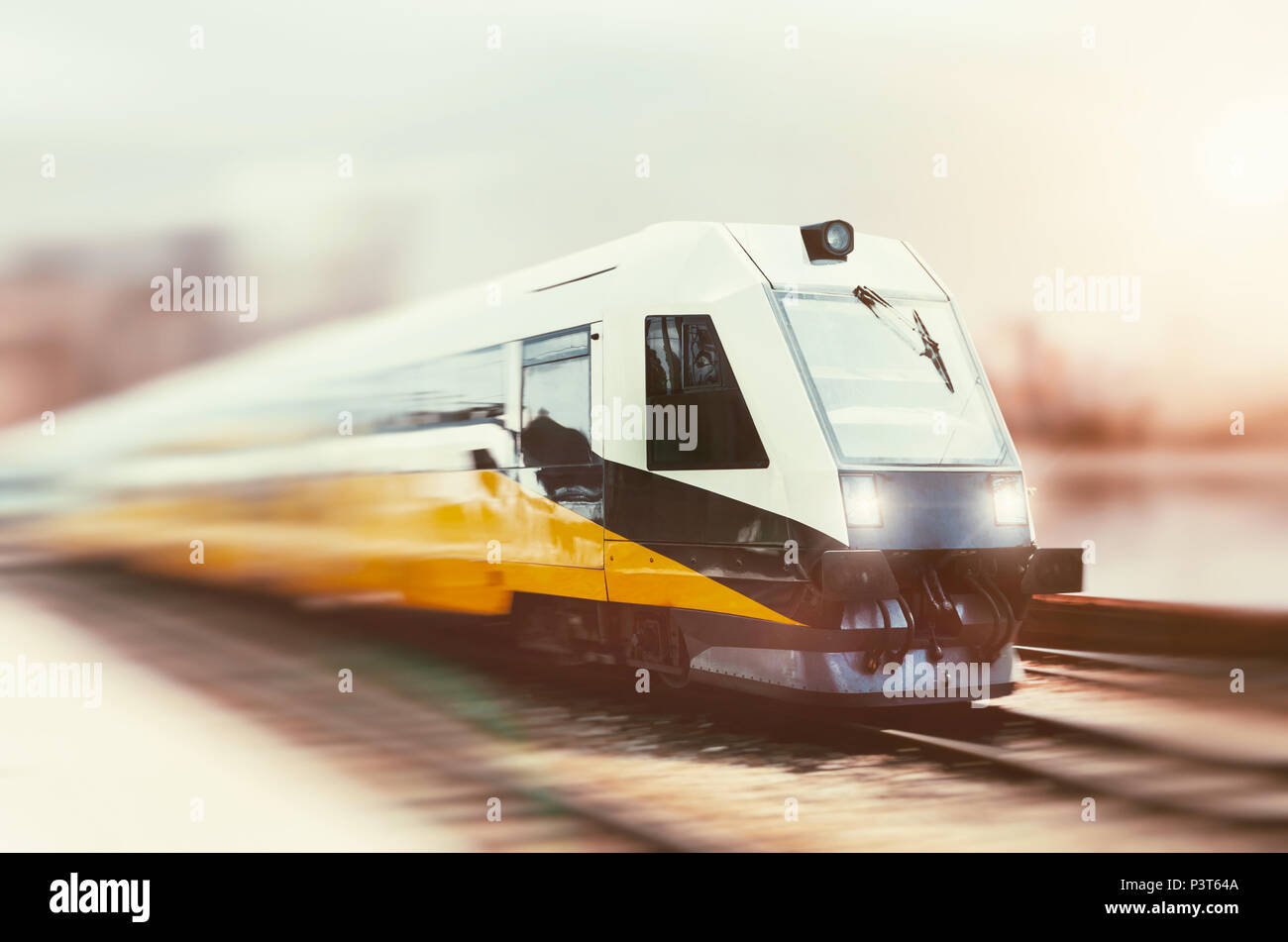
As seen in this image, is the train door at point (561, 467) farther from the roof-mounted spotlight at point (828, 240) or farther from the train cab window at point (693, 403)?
the roof-mounted spotlight at point (828, 240)

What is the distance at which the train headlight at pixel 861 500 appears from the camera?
8539 millimetres

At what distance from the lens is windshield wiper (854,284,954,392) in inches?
375

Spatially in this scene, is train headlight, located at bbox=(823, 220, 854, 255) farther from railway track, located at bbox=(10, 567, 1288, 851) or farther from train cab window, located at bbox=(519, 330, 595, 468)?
railway track, located at bbox=(10, 567, 1288, 851)

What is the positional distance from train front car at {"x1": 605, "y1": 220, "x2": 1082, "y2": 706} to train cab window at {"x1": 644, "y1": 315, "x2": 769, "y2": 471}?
13 mm

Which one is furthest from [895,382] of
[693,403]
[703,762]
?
[703,762]

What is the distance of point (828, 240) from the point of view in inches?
383

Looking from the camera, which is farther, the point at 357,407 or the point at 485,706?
the point at 357,407

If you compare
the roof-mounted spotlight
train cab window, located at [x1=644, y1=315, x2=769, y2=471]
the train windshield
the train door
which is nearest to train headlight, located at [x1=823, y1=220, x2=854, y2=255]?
the roof-mounted spotlight

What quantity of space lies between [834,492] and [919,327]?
Result: 6.00ft

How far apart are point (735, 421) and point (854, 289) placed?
4.66 ft

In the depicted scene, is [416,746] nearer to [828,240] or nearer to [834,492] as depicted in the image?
[834,492]

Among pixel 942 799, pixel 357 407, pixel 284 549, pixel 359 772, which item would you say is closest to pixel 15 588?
pixel 284 549

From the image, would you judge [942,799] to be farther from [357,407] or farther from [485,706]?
[357,407]

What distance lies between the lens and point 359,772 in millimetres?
7898
